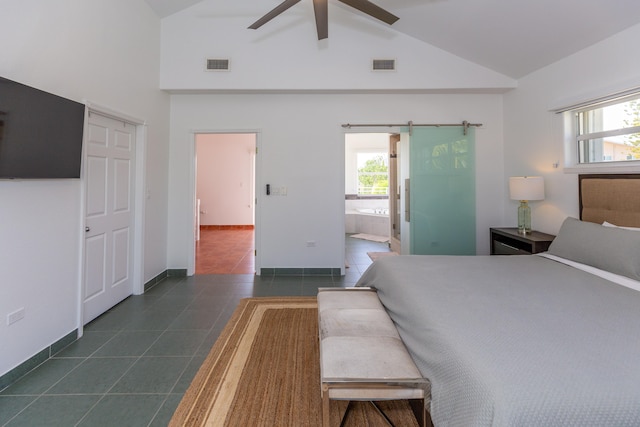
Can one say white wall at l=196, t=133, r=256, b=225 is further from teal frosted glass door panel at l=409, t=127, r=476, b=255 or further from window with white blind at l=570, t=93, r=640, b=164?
window with white blind at l=570, t=93, r=640, b=164

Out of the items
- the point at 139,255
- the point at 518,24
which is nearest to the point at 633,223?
the point at 518,24

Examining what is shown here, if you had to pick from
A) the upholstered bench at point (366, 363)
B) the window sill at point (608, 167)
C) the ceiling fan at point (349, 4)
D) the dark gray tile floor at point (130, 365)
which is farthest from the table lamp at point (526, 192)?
the dark gray tile floor at point (130, 365)

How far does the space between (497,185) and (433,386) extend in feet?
12.8

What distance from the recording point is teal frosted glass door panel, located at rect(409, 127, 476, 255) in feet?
13.9

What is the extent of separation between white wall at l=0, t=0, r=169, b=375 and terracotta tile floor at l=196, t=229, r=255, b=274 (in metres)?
2.13

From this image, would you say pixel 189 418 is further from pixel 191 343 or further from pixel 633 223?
pixel 633 223

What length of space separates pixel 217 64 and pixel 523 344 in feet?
14.3

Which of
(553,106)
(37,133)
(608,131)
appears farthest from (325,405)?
(553,106)

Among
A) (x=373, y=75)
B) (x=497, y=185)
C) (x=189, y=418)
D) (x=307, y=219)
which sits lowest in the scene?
(x=189, y=418)

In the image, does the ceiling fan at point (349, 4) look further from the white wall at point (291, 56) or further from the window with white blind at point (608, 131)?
the window with white blind at point (608, 131)

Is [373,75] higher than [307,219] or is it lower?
higher

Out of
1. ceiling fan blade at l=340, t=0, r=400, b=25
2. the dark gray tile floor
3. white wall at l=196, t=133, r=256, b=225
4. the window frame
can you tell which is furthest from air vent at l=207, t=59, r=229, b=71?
white wall at l=196, t=133, r=256, b=225

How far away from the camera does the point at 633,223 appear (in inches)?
96.0

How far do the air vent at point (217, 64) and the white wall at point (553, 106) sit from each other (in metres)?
3.99
